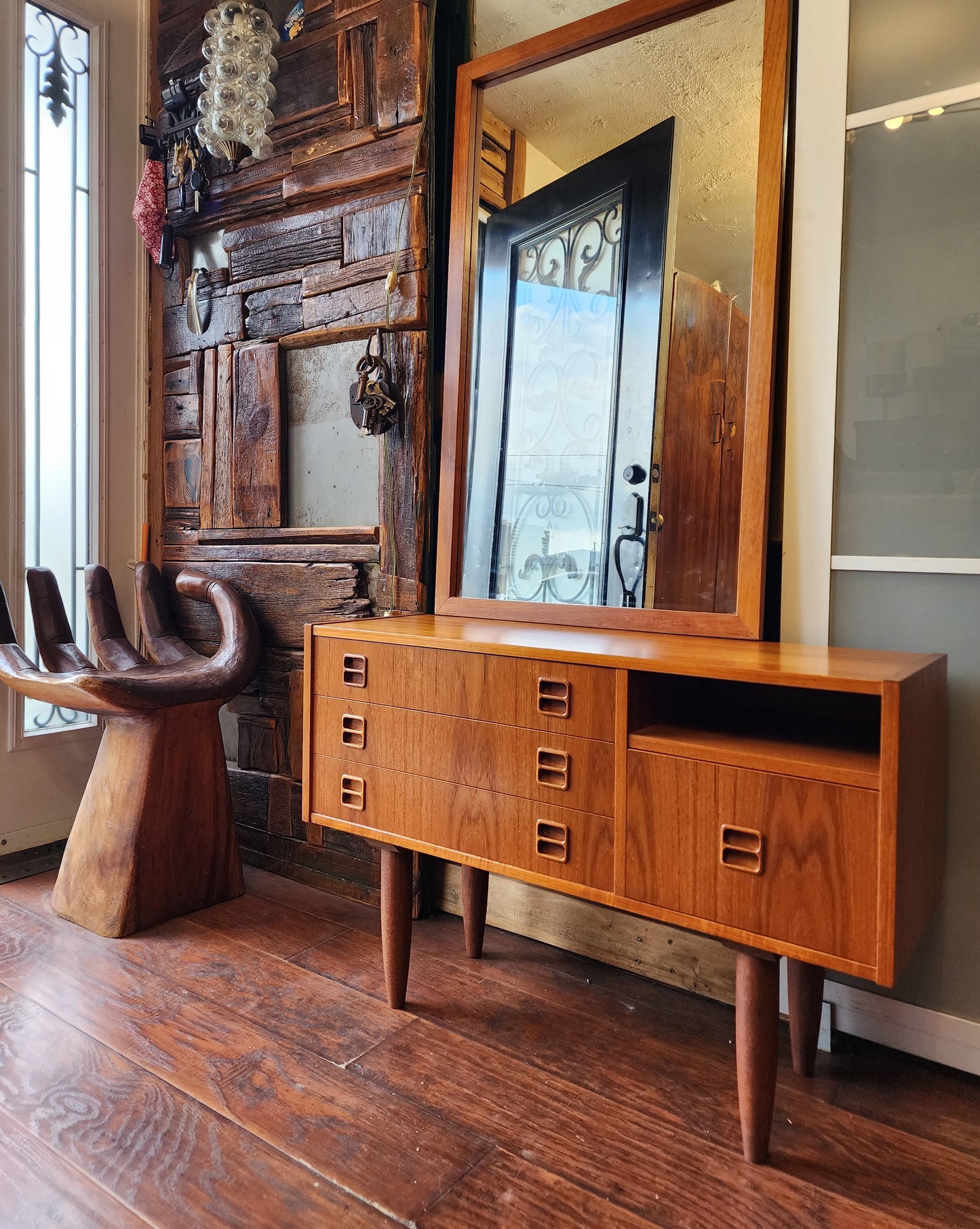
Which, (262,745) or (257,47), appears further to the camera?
(262,745)

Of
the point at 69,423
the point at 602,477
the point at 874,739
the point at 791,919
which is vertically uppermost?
the point at 69,423

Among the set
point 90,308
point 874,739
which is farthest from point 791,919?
point 90,308

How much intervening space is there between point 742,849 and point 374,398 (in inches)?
55.1

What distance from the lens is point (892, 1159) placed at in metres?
1.32

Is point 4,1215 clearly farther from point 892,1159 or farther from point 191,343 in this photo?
point 191,343

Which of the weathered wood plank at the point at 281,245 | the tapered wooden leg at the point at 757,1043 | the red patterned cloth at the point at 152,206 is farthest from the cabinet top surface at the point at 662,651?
the red patterned cloth at the point at 152,206

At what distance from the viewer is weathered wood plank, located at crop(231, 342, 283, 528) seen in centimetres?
238

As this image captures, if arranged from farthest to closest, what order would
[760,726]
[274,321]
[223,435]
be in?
[223,435], [274,321], [760,726]

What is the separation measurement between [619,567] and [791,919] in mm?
806

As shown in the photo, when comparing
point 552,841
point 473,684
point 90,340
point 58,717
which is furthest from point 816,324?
point 58,717

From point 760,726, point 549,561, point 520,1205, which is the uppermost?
point 549,561

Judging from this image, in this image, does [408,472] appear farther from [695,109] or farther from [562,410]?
[695,109]

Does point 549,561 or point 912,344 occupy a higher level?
point 912,344

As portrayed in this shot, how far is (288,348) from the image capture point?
7.79 ft
